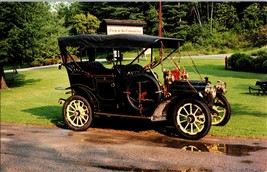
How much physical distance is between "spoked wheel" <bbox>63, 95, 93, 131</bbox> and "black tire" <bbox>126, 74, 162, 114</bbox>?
1.25 metres

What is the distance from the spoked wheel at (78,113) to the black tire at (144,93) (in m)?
1.25

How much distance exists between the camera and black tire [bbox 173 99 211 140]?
24.6 feet

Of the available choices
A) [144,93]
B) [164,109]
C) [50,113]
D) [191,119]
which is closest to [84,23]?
[50,113]

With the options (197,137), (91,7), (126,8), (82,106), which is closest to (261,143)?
(197,137)

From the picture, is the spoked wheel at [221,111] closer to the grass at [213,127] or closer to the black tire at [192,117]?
the grass at [213,127]

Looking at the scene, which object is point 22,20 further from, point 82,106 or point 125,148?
point 125,148

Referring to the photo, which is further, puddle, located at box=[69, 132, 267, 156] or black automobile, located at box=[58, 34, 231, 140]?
black automobile, located at box=[58, 34, 231, 140]

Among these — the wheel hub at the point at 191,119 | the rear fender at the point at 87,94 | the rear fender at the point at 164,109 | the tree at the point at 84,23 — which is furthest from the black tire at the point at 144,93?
the tree at the point at 84,23

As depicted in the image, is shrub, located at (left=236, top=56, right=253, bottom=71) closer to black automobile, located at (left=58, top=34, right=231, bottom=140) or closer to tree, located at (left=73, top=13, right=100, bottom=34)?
black automobile, located at (left=58, top=34, right=231, bottom=140)

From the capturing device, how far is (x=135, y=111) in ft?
28.0

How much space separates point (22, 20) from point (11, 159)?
47.4 feet

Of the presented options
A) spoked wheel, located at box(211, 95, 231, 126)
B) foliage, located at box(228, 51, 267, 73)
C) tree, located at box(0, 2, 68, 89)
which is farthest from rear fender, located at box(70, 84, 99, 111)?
foliage, located at box(228, 51, 267, 73)

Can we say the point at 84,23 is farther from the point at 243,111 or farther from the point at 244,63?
the point at 243,111

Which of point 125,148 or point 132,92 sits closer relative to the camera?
point 125,148
